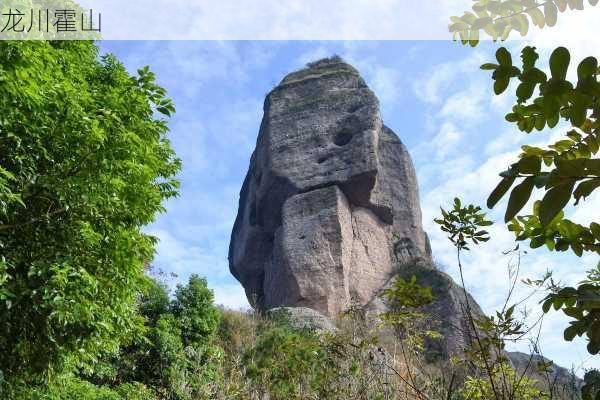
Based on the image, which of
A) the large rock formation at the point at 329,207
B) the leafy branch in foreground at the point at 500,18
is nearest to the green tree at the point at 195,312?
the large rock formation at the point at 329,207

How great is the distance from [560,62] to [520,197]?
0.28 m

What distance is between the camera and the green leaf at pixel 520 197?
0.99 metres

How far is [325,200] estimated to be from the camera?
27.2 meters

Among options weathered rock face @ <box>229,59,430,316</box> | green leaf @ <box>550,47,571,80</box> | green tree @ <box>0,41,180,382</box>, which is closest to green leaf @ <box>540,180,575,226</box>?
green leaf @ <box>550,47,571,80</box>

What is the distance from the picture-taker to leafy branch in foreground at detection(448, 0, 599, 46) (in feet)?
4.43

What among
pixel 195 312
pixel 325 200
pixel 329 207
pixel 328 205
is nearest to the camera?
pixel 195 312

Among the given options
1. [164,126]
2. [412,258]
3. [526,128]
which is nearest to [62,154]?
[164,126]

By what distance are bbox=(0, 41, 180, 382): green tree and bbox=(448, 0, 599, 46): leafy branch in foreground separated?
5.08m

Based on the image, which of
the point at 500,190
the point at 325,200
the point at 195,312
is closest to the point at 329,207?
the point at 325,200

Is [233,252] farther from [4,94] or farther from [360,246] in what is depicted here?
[4,94]

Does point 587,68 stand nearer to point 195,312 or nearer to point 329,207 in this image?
point 195,312

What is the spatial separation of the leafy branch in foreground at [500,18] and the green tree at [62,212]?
16.7 ft

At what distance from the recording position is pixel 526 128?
1.44 metres

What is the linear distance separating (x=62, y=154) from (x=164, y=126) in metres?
1.84
